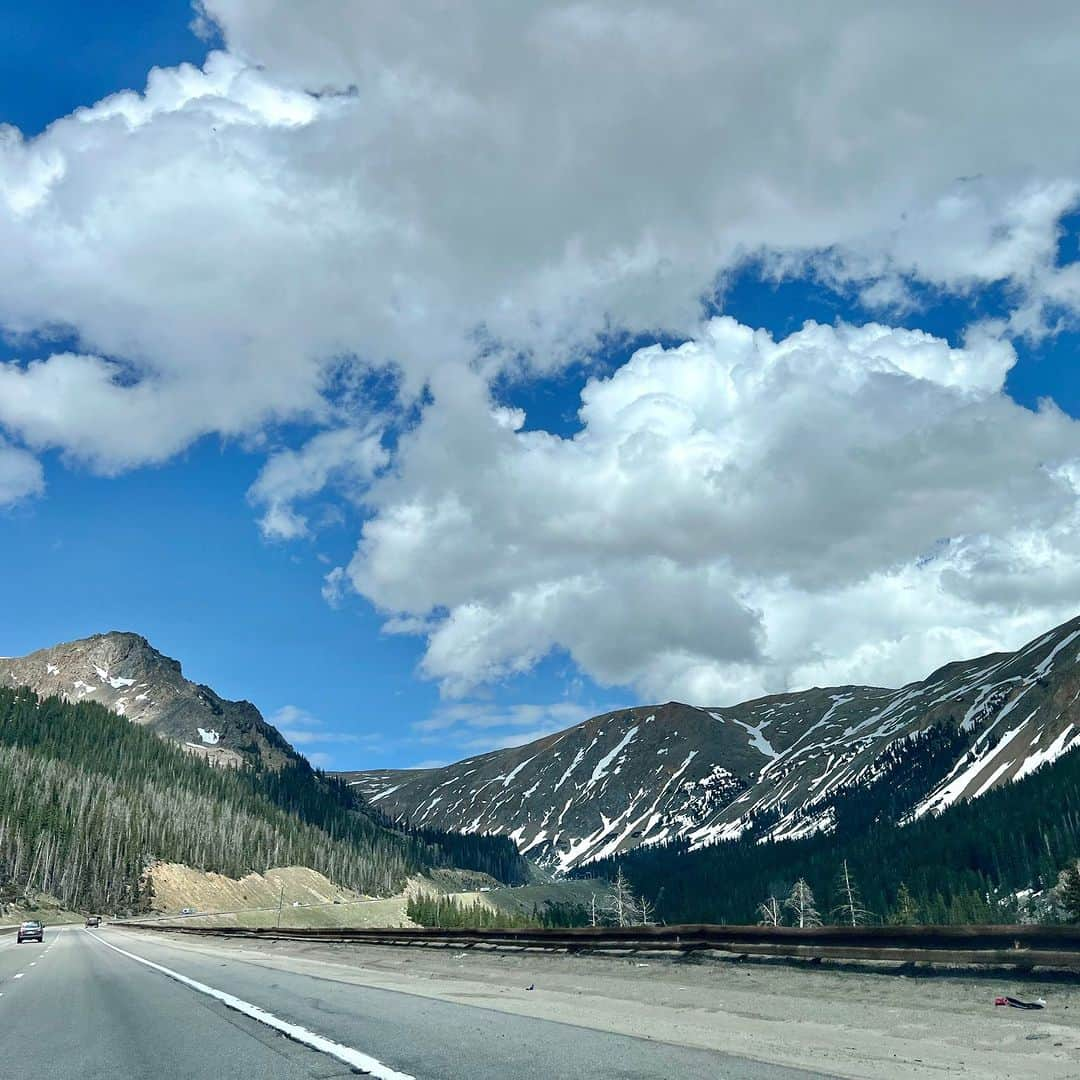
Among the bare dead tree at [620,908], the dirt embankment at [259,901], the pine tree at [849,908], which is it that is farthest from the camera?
the dirt embankment at [259,901]

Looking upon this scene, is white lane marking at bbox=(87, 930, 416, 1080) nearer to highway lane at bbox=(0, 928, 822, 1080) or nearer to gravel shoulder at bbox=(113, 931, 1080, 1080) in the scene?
highway lane at bbox=(0, 928, 822, 1080)

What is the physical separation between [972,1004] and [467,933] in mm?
22770

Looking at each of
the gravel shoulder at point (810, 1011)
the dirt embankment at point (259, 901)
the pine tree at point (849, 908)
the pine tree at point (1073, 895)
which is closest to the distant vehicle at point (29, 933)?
the gravel shoulder at point (810, 1011)

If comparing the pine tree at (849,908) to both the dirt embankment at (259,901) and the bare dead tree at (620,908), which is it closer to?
the bare dead tree at (620,908)

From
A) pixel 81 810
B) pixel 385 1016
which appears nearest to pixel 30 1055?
pixel 385 1016

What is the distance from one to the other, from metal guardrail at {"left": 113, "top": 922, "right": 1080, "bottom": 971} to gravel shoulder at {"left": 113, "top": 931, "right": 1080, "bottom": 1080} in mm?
401

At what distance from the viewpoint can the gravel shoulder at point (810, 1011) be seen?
27.8 feet

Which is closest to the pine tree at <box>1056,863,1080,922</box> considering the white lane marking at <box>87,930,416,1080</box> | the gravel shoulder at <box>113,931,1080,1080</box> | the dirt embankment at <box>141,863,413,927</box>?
the gravel shoulder at <box>113,931,1080,1080</box>

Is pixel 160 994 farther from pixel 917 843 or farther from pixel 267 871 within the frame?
pixel 917 843

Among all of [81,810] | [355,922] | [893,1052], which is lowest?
[355,922]

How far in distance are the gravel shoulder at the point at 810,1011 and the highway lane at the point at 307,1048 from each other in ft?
2.63

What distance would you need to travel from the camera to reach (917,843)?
634 feet

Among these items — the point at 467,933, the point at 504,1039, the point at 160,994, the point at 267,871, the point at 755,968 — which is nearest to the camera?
the point at 504,1039

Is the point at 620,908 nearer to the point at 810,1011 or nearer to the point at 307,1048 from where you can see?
the point at 810,1011
